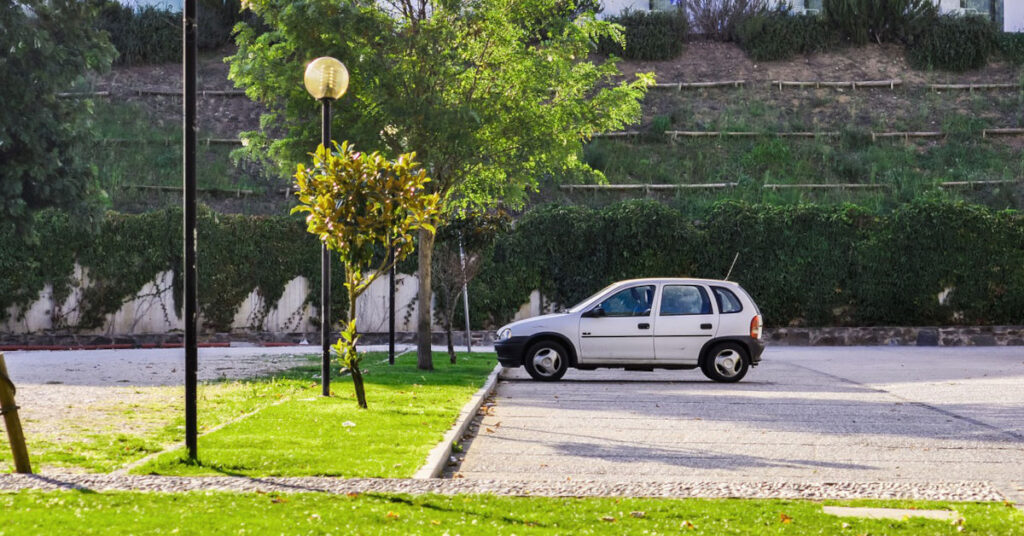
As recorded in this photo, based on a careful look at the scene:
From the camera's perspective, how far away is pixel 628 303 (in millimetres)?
17359

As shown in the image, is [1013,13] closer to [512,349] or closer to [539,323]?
[539,323]

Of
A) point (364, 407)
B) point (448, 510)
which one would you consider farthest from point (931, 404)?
point (448, 510)

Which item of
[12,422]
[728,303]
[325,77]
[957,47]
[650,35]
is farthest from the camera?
[957,47]

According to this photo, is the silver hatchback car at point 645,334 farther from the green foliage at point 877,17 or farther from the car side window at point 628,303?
the green foliage at point 877,17

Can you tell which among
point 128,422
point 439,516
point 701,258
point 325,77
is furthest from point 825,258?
point 439,516

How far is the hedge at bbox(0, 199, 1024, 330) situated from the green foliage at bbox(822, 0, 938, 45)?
22.0 meters

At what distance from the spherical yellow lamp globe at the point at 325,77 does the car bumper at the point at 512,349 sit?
18.8ft

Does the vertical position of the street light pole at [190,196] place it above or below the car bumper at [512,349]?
above

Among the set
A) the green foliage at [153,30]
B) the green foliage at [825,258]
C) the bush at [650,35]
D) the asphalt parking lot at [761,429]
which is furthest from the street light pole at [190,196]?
the green foliage at [153,30]

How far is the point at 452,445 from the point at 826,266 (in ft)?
74.6

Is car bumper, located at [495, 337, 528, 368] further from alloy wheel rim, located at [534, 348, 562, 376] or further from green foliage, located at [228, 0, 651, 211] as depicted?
green foliage, located at [228, 0, 651, 211]

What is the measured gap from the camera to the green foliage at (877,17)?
49812mm

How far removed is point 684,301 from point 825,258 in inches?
552

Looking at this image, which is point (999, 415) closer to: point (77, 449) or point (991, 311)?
point (77, 449)
